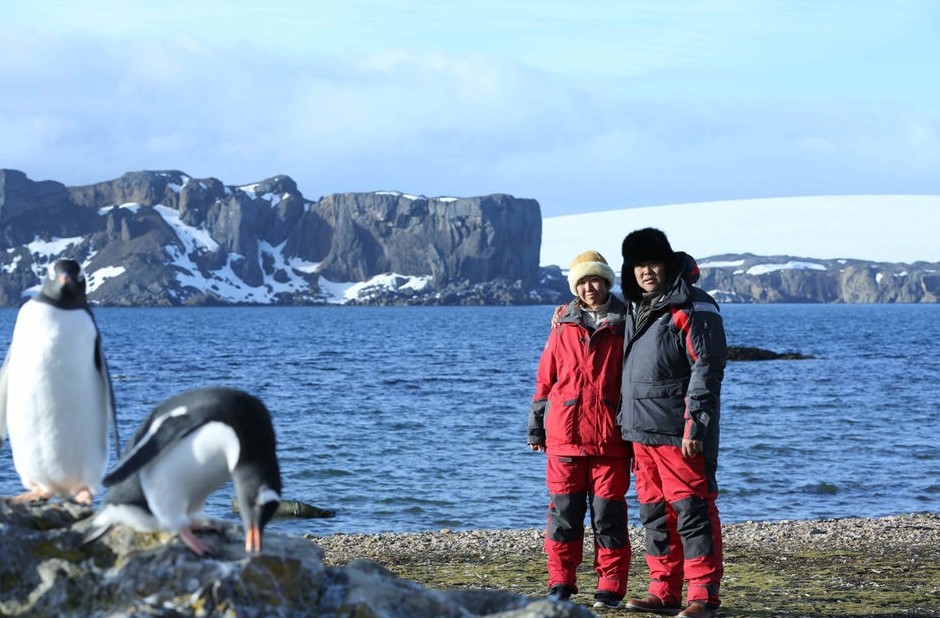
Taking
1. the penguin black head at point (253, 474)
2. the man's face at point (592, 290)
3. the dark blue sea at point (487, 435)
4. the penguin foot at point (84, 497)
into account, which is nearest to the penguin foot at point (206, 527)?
the penguin black head at point (253, 474)

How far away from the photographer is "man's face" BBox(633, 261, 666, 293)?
7.89 m

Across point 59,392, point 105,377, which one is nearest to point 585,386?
point 105,377

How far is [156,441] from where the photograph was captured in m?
4.68

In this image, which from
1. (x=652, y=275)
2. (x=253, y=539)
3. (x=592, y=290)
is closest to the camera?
(x=253, y=539)

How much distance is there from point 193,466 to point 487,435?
24.3 meters

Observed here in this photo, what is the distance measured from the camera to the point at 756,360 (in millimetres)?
59562

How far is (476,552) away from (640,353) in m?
5.83

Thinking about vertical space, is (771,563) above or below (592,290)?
below

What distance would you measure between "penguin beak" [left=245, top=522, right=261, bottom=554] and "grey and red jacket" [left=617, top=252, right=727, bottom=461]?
11.8 ft

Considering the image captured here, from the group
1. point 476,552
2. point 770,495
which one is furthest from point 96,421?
point 770,495

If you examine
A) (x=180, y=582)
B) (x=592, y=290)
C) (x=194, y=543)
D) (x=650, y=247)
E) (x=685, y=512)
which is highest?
(x=650, y=247)

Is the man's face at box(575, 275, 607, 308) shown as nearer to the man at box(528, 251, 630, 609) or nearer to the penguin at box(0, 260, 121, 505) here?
the man at box(528, 251, 630, 609)

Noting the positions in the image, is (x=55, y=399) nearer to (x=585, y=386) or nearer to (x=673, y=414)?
(x=585, y=386)

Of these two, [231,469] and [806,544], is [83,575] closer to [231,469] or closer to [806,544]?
[231,469]
